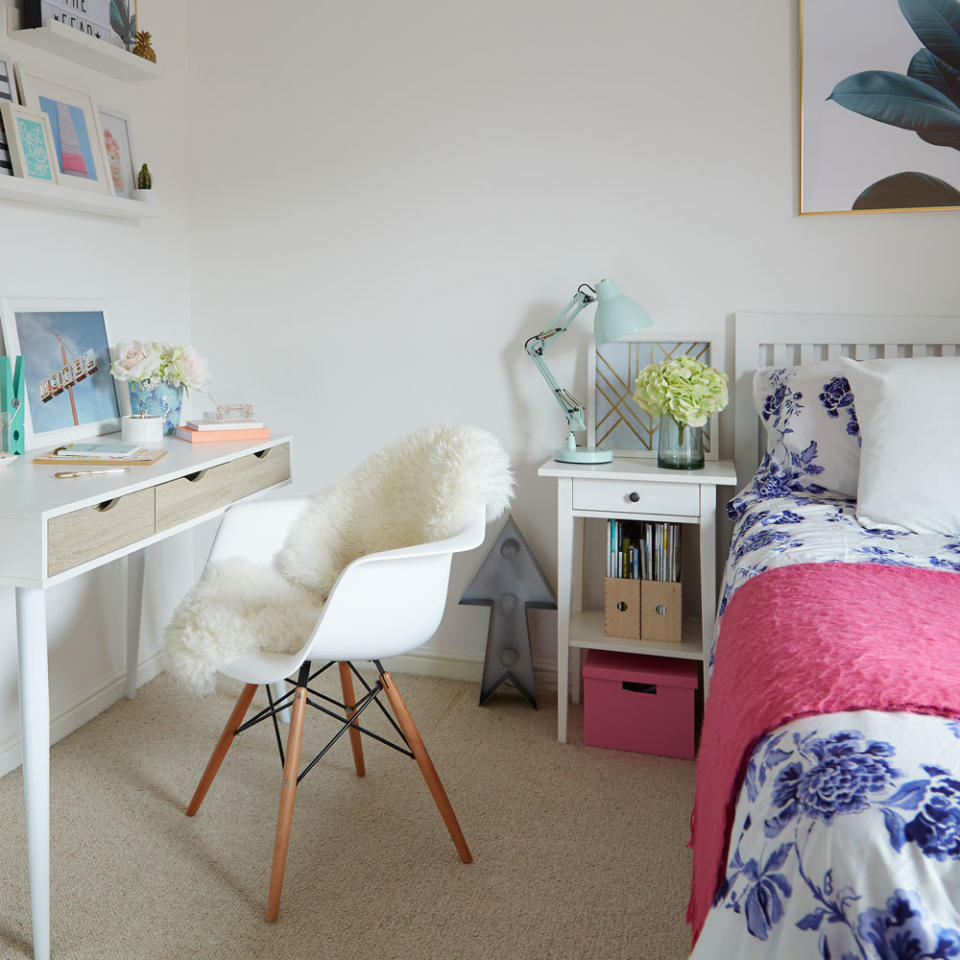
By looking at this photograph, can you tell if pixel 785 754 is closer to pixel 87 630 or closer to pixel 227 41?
pixel 87 630

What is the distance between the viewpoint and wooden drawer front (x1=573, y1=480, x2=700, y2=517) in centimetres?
237

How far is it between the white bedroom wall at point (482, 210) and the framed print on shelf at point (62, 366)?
0.59 m

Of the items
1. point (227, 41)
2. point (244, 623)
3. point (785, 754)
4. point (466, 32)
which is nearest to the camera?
point (785, 754)

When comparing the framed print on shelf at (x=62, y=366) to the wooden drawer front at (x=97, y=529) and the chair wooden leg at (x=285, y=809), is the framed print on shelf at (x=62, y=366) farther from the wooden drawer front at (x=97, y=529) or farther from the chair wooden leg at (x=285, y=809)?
the chair wooden leg at (x=285, y=809)

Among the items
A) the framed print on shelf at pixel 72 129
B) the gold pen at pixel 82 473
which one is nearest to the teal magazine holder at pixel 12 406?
the gold pen at pixel 82 473

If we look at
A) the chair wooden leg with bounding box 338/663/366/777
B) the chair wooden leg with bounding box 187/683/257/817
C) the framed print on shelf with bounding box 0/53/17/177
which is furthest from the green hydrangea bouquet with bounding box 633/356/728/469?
the framed print on shelf with bounding box 0/53/17/177

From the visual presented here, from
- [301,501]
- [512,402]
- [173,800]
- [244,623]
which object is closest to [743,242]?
[512,402]

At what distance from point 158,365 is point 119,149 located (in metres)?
0.72

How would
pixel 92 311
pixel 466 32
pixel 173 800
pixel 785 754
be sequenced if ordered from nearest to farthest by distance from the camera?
1. pixel 785 754
2. pixel 173 800
3. pixel 92 311
4. pixel 466 32

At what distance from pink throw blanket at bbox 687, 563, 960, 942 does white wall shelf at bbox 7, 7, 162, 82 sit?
2079mm

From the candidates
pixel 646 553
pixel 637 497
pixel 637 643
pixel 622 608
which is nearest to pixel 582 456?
pixel 637 497

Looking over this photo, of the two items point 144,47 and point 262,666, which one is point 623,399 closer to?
point 262,666

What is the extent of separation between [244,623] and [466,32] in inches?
76.4

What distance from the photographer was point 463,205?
278 centimetres
